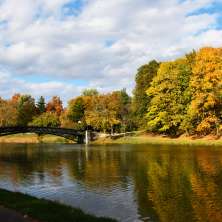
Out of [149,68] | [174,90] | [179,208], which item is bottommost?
[179,208]

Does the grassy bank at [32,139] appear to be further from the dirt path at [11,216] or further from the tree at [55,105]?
the dirt path at [11,216]

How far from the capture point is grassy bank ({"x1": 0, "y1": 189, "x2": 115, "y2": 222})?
16797mm

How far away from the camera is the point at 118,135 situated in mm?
97938

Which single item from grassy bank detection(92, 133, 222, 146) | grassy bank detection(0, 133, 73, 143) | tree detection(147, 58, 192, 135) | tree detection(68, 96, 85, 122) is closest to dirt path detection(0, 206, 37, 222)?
grassy bank detection(92, 133, 222, 146)

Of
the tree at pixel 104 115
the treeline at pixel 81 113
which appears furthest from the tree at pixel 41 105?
the tree at pixel 104 115

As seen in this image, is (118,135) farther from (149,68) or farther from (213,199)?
(213,199)

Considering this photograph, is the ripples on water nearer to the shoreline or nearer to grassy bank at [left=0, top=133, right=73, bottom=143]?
the shoreline

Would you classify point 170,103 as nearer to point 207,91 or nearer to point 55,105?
point 207,91

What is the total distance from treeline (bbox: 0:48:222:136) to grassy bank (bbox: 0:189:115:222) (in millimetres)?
57235

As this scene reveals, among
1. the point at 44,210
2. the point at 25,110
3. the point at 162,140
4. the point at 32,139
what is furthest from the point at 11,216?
the point at 25,110

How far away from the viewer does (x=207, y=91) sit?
252 feet

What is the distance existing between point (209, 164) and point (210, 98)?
34.6 m

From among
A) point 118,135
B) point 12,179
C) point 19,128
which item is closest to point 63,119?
point 118,135

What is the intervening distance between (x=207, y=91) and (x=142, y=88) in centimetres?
2571
